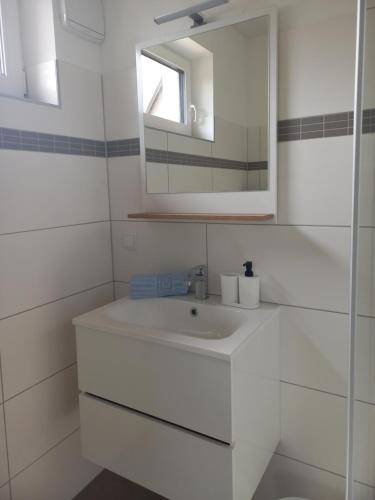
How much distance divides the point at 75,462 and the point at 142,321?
2.42 feet

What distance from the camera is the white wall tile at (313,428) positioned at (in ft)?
4.42

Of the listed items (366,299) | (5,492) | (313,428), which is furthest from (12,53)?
(313,428)

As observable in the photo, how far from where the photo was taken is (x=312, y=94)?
123 cm

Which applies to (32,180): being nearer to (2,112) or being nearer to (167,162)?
(2,112)

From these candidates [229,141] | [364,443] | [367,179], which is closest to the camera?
[367,179]

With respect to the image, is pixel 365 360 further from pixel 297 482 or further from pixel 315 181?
pixel 297 482

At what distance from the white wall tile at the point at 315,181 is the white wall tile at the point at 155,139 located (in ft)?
1.56

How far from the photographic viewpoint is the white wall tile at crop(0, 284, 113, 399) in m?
1.34

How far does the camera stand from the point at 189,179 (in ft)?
4.84

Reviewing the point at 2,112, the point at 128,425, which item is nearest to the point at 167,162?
the point at 2,112

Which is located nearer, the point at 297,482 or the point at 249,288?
the point at 249,288

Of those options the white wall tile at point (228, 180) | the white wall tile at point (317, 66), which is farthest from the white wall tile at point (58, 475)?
→ the white wall tile at point (317, 66)

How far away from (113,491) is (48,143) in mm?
1552

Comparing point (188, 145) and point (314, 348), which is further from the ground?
point (188, 145)
